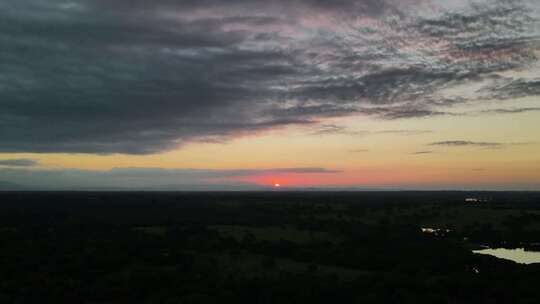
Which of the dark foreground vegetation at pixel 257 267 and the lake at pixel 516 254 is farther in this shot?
the lake at pixel 516 254

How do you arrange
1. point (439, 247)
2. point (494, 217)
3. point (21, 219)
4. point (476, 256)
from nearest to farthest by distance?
point (476, 256) → point (439, 247) → point (21, 219) → point (494, 217)

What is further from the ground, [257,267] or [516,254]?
[257,267]

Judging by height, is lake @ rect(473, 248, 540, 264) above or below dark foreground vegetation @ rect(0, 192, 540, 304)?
below

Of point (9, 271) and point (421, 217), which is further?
point (421, 217)

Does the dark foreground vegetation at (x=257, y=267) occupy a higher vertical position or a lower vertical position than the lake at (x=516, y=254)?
higher

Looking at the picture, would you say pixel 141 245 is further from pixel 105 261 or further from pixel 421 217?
pixel 421 217

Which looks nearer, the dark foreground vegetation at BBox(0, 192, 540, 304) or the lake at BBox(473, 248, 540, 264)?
the dark foreground vegetation at BBox(0, 192, 540, 304)

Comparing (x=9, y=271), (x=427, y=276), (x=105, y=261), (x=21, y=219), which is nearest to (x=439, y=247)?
(x=427, y=276)

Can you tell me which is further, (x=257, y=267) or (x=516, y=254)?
(x=516, y=254)
